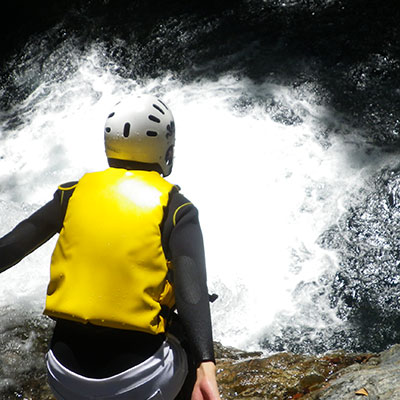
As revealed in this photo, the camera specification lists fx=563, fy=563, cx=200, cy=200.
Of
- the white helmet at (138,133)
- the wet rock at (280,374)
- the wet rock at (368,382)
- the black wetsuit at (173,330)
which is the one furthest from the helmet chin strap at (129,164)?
the wet rock at (280,374)

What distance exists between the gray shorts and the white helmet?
723 millimetres

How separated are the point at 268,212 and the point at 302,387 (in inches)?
115

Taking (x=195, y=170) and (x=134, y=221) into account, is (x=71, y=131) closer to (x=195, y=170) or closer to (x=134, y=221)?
Result: (x=195, y=170)

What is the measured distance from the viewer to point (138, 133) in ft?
7.22

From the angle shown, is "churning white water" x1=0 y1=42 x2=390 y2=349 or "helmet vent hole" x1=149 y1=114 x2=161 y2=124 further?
"churning white water" x1=0 y1=42 x2=390 y2=349

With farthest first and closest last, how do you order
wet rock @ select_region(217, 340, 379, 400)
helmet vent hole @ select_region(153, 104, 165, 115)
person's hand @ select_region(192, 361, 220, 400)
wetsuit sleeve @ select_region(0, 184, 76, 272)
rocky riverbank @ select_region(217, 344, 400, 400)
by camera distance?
wet rock @ select_region(217, 340, 379, 400) → rocky riverbank @ select_region(217, 344, 400, 400) → helmet vent hole @ select_region(153, 104, 165, 115) → wetsuit sleeve @ select_region(0, 184, 76, 272) → person's hand @ select_region(192, 361, 220, 400)

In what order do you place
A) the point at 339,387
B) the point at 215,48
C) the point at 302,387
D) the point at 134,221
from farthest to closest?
the point at 215,48, the point at 302,387, the point at 339,387, the point at 134,221

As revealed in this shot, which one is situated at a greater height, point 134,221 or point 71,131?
point 134,221

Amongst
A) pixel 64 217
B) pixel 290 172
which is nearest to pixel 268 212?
pixel 290 172

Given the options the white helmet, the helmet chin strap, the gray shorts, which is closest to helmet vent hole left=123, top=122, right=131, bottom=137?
the white helmet

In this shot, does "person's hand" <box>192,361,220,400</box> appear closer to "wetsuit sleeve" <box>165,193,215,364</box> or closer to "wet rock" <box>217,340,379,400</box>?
"wetsuit sleeve" <box>165,193,215,364</box>

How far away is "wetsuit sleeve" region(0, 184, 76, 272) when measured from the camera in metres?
2.09

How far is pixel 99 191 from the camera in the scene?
2.02 m

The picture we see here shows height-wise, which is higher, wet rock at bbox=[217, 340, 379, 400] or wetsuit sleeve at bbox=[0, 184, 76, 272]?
Result: wetsuit sleeve at bbox=[0, 184, 76, 272]
